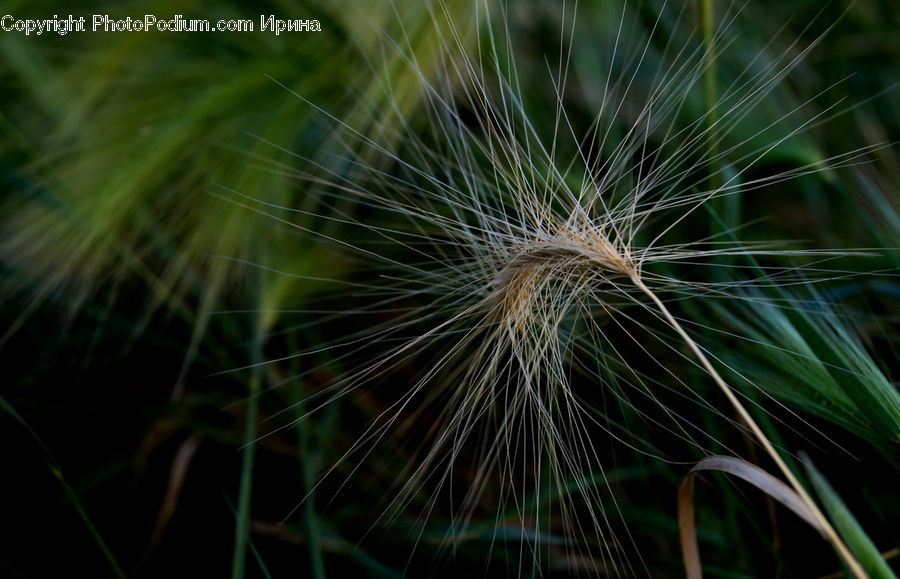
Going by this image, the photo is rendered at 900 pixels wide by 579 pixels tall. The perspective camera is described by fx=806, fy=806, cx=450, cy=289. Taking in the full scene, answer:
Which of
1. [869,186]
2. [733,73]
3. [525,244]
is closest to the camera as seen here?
[525,244]

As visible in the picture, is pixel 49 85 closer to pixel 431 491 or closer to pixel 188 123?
pixel 188 123

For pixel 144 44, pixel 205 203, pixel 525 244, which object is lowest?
pixel 525 244

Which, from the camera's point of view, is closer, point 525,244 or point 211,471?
point 525,244

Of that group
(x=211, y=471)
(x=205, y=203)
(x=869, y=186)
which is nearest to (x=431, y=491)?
(x=211, y=471)

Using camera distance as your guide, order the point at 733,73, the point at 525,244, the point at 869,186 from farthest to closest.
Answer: the point at 733,73 → the point at 869,186 → the point at 525,244

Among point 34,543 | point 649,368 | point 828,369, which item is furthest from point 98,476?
point 828,369

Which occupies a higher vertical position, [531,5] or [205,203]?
[531,5]
